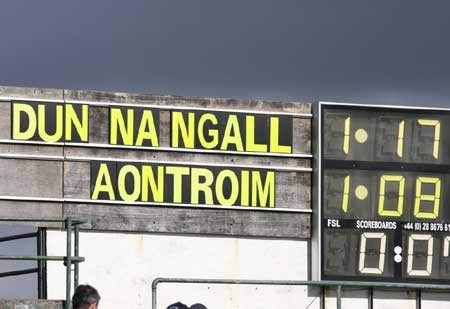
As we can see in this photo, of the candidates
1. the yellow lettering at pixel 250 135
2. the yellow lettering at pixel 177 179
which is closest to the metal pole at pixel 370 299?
the yellow lettering at pixel 250 135

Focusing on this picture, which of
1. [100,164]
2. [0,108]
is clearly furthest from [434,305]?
[0,108]

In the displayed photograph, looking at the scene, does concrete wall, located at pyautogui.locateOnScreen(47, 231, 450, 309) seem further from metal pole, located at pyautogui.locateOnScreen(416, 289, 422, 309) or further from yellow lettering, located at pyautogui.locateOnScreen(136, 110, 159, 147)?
yellow lettering, located at pyautogui.locateOnScreen(136, 110, 159, 147)

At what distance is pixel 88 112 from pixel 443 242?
576 cm

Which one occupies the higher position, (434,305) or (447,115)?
(447,115)

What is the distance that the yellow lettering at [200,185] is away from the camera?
22.4 metres

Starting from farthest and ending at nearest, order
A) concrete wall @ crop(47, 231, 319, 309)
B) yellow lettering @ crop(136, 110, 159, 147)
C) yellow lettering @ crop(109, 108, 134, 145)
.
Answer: yellow lettering @ crop(136, 110, 159, 147)
yellow lettering @ crop(109, 108, 134, 145)
concrete wall @ crop(47, 231, 319, 309)

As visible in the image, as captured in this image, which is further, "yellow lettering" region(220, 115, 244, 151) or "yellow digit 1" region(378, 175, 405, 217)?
"yellow lettering" region(220, 115, 244, 151)

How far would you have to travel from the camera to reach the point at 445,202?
22562 mm

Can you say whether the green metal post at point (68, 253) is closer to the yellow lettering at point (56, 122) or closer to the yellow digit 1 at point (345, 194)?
the yellow lettering at point (56, 122)

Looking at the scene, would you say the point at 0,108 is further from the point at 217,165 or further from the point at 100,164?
the point at 217,165

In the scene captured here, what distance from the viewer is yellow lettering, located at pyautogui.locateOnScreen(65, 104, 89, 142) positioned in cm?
2200

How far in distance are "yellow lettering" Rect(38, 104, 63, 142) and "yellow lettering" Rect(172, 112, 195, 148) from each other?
5.63 feet

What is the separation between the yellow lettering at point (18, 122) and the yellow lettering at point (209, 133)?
2.51m

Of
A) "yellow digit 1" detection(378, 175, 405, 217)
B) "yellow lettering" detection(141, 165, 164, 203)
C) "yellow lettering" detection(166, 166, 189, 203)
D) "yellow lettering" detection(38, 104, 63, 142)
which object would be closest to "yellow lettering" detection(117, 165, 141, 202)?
"yellow lettering" detection(141, 165, 164, 203)
